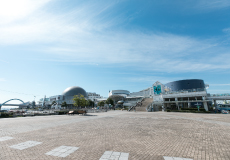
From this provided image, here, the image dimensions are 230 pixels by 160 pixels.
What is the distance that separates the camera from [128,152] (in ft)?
17.6

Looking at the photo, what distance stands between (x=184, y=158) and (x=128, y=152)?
8.07 ft

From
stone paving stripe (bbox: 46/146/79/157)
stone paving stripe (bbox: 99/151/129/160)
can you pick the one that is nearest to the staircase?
stone paving stripe (bbox: 99/151/129/160)

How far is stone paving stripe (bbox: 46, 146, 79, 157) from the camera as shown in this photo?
5.25m

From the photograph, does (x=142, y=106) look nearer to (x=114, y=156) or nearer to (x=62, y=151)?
(x=114, y=156)

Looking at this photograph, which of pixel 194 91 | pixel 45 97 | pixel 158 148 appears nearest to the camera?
pixel 158 148

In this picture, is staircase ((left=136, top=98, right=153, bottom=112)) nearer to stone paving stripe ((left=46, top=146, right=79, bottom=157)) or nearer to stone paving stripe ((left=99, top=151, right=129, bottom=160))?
stone paving stripe ((left=99, top=151, right=129, bottom=160))

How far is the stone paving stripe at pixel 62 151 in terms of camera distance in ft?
17.2

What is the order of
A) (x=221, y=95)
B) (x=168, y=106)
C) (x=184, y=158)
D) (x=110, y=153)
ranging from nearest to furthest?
(x=184, y=158), (x=110, y=153), (x=221, y=95), (x=168, y=106)

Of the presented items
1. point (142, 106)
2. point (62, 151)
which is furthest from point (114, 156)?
point (142, 106)

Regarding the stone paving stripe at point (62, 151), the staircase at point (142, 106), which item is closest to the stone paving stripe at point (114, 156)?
the stone paving stripe at point (62, 151)

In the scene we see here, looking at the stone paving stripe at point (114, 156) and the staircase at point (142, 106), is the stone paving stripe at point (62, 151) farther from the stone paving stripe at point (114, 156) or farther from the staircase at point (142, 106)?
the staircase at point (142, 106)

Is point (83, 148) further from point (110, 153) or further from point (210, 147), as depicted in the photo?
point (210, 147)

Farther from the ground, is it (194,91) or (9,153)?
(194,91)

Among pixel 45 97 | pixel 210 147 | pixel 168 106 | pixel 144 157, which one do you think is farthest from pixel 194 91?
pixel 45 97
